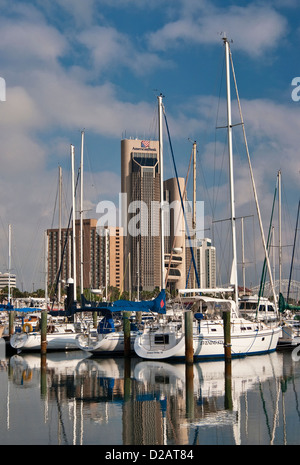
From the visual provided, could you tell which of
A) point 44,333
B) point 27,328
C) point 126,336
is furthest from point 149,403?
point 27,328

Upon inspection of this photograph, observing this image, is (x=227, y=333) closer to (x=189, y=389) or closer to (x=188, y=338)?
(x=188, y=338)

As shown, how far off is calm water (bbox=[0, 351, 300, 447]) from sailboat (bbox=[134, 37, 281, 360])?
34.2 inches

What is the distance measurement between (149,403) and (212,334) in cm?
1263

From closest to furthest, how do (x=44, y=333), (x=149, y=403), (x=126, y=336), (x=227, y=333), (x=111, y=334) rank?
(x=149, y=403)
(x=227, y=333)
(x=126, y=336)
(x=111, y=334)
(x=44, y=333)

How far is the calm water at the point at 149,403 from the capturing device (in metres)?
18.8

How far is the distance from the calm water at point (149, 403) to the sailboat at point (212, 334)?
34.2 inches

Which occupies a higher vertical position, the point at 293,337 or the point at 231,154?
the point at 231,154

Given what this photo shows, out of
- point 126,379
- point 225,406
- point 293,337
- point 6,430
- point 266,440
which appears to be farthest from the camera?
point 293,337

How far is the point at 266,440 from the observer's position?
1831cm

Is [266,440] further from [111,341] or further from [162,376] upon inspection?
[111,341]

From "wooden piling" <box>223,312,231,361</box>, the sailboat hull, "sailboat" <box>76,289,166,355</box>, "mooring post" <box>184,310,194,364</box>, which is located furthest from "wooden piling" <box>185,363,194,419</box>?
"sailboat" <box>76,289,166,355</box>

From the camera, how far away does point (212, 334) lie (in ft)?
119
